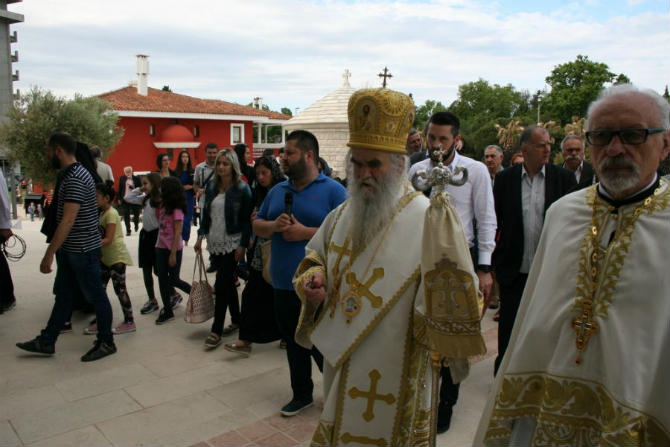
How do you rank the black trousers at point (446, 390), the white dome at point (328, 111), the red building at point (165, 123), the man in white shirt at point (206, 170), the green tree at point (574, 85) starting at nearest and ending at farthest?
1. the black trousers at point (446, 390)
2. the man in white shirt at point (206, 170)
3. the white dome at point (328, 111)
4. the red building at point (165, 123)
5. the green tree at point (574, 85)

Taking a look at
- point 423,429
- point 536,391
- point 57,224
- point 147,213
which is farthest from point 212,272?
point 536,391

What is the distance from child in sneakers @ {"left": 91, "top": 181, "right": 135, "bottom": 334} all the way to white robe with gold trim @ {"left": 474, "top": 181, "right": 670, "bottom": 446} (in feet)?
15.4

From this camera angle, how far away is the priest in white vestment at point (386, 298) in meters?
2.16

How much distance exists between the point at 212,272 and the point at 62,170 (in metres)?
4.00

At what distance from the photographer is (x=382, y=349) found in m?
2.48

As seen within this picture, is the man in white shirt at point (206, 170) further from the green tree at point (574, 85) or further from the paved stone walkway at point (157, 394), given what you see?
the green tree at point (574, 85)

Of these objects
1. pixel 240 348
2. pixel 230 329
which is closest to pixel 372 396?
pixel 240 348

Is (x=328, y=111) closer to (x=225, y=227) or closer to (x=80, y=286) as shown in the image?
(x=225, y=227)

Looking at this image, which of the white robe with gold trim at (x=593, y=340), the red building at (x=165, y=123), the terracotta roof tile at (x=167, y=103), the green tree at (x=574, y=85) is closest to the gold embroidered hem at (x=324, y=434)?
the white robe with gold trim at (x=593, y=340)

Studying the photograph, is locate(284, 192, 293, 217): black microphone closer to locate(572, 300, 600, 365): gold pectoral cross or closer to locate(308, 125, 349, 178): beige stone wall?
locate(572, 300, 600, 365): gold pectoral cross

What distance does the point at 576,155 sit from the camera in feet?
19.8

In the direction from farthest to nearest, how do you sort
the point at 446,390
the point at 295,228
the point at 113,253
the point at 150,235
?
the point at 150,235
the point at 113,253
the point at 295,228
the point at 446,390

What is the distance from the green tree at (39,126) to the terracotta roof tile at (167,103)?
11.1 m

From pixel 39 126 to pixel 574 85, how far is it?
160 ft
